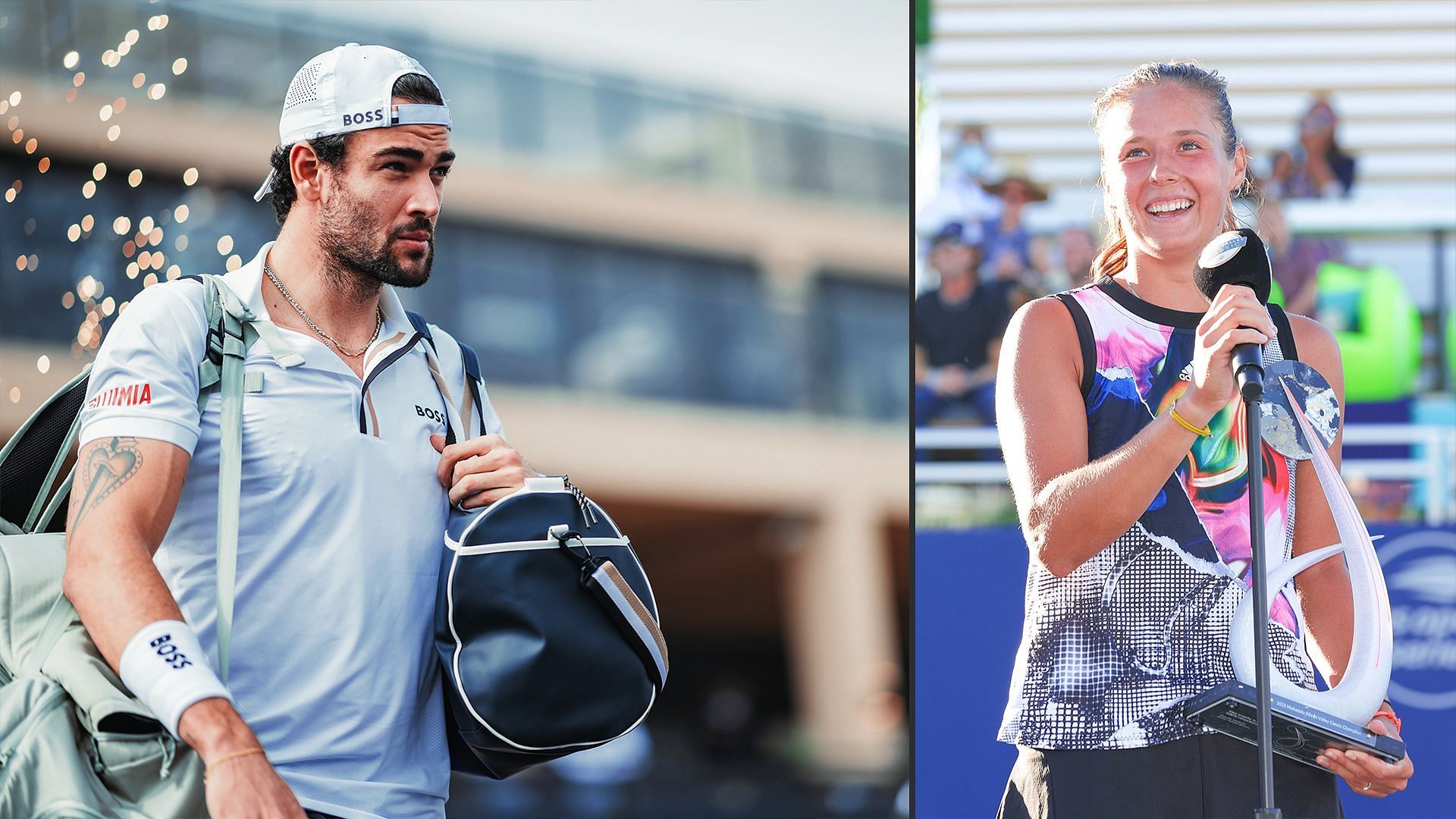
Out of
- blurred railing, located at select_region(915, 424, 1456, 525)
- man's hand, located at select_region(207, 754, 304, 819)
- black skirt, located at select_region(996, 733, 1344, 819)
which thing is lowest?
black skirt, located at select_region(996, 733, 1344, 819)

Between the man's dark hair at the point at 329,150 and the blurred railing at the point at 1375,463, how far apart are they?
1.45m

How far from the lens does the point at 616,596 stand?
7.61 ft

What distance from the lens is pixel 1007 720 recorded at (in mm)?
3061

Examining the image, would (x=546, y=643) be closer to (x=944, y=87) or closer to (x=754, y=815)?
(x=944, y=87)

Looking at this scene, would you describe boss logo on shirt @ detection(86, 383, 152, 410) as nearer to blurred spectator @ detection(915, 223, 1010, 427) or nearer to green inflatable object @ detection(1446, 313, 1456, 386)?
blurred spectator @ detection(915, 223, 1010, 427)

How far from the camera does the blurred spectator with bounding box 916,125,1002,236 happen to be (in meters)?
3.74

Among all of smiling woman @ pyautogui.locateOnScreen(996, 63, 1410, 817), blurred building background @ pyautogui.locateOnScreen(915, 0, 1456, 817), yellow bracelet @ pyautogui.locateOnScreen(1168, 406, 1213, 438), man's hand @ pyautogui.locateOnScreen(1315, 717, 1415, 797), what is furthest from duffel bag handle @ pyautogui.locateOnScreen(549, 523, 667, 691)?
man's hand @ pyautogui.locateOnScreen(1315, 717, 1415, 797)

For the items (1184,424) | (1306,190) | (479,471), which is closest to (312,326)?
(479,471)

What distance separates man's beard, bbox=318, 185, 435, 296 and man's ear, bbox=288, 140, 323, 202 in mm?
43

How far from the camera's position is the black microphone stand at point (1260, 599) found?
7.95 ft

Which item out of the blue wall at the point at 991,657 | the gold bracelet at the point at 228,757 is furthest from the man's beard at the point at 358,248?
the blue wall at the point at 991,657

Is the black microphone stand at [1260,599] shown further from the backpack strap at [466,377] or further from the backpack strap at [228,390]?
the backpack strap at [228,390]

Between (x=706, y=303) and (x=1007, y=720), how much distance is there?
21187 mm

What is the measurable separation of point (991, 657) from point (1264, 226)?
1.18 m
